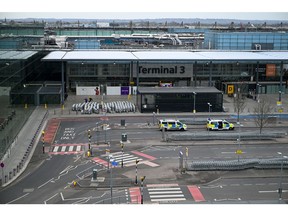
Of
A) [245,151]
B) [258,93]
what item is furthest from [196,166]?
[258,93]

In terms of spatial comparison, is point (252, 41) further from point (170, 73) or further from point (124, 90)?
point (124, 90)

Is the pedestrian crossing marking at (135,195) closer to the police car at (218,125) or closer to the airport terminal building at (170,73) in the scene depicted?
the police car at (218,125)

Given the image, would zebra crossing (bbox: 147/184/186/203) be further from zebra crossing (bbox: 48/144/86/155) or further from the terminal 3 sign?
the terminal 3 sign

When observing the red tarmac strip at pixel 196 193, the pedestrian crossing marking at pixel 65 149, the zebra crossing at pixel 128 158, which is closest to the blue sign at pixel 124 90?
the pedestrian crossing marking at pixel 65 149

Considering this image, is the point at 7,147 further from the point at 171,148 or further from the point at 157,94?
the point at 157,94

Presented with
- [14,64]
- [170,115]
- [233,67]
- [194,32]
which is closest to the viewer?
[14,64]

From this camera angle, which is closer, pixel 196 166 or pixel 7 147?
pixel 196 166
